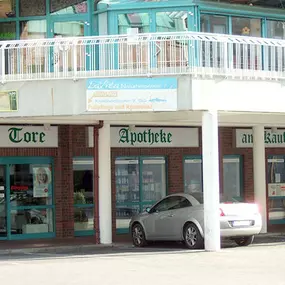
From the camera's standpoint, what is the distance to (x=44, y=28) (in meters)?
22.1

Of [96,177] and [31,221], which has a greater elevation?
[96,177]

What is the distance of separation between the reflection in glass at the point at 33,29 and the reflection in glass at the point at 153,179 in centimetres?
542

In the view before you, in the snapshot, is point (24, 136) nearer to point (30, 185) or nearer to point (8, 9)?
point (30, 185)

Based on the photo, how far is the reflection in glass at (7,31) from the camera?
73.2 feet

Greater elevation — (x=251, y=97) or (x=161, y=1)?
(x=161, y=1)

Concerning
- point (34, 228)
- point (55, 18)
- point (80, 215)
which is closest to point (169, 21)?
point (55, 18)

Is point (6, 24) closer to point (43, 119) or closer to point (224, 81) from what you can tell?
point (43, 119)

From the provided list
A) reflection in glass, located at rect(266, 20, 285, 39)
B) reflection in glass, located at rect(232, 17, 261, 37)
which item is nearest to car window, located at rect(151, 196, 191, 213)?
reflection in glass, located at rect(232, 17, 261, 37)

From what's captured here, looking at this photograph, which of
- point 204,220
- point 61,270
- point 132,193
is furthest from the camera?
point 132,193

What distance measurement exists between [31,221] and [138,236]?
383cm

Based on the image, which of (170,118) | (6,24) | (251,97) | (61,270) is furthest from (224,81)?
(6,24)

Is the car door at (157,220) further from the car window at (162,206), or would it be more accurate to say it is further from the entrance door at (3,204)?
the entrance door at (3,204)

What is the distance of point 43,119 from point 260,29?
7.53m

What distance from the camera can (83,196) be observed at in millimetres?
22875
